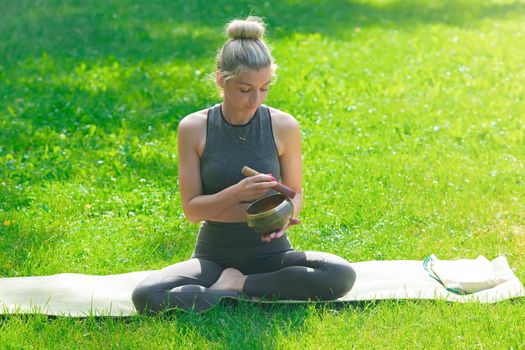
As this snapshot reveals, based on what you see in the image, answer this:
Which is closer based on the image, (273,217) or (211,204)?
(273,217)

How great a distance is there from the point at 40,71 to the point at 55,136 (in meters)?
2.30

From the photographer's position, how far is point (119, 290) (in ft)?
15.0

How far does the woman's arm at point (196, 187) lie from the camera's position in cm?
416

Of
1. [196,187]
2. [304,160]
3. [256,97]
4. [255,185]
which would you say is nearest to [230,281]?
[196,187]

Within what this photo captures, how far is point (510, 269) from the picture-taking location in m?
4.69


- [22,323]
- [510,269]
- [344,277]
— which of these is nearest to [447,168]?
[510,269]

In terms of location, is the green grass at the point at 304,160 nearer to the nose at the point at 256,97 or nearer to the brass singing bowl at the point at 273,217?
the brass singing bowl at the point at 273,217

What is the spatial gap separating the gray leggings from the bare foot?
2 centimetres

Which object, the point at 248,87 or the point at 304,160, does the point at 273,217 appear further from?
the point at 304,160

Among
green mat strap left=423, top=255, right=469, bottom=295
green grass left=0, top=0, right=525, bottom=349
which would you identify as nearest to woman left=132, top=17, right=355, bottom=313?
green grass left=0, top=0, right=525, bottom=349

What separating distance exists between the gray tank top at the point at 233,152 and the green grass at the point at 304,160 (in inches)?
23.6

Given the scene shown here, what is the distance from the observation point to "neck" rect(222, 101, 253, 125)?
172 inches

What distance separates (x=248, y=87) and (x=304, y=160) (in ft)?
8.49

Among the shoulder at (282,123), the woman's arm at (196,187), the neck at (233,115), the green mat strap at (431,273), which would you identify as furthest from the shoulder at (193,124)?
the green mat strap at (431,273)
